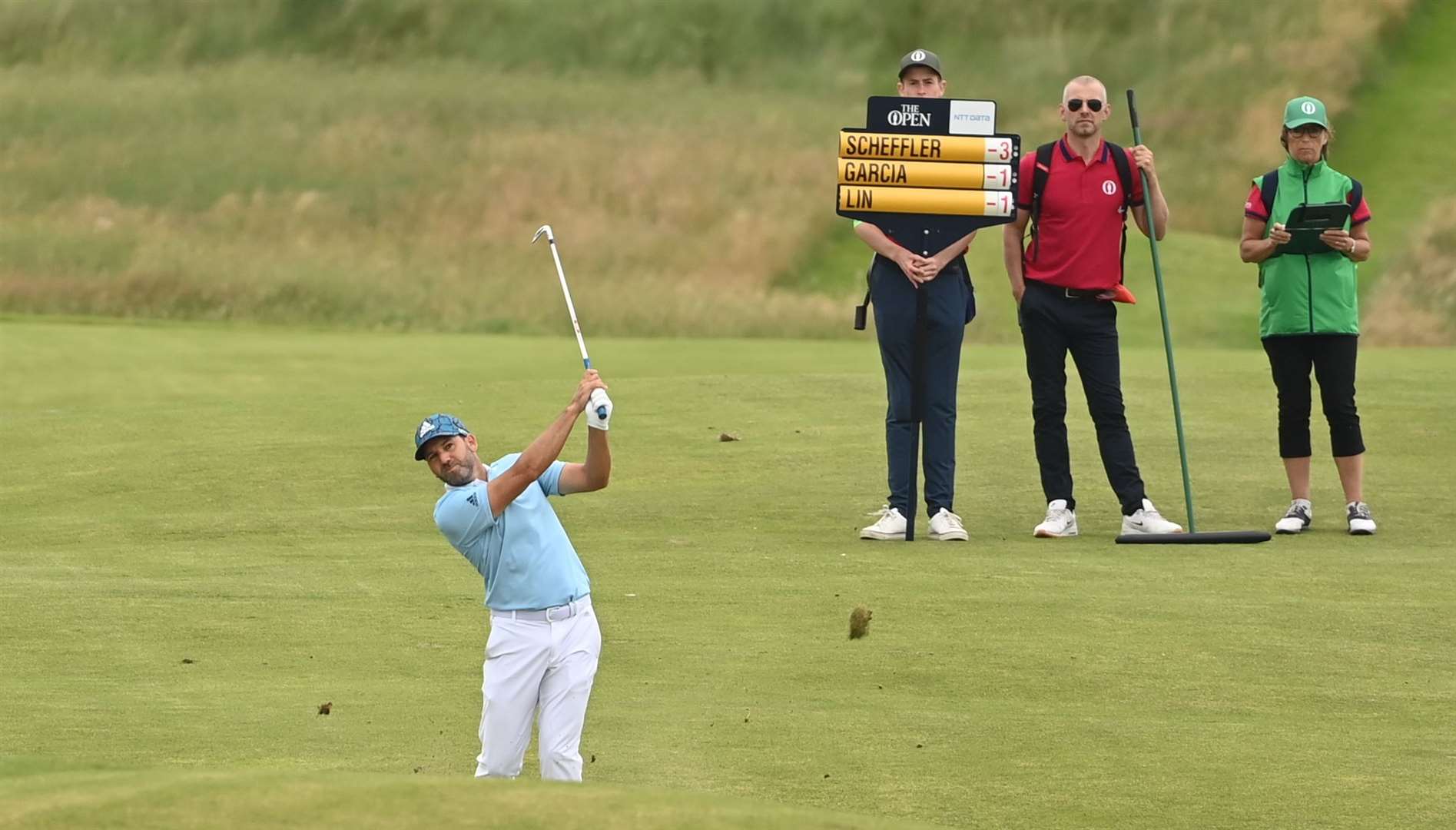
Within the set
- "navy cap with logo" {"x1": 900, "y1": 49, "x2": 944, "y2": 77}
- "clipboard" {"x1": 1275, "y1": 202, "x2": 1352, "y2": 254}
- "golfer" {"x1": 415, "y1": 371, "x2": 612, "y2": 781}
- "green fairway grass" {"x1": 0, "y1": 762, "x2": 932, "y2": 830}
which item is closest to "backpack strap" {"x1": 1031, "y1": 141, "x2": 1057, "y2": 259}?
"navy cap with logo" {"x1": 900, "y1": 49, "x2": 944, "y2": 77}

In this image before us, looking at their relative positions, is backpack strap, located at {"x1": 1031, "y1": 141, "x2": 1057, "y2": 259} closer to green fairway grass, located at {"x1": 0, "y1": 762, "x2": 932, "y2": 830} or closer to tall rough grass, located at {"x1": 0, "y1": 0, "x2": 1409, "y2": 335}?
green fairway grass, located at {"x1": 0, "y1": 762, "x2": 932, "y2": 830}

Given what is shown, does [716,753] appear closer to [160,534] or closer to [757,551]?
[757,551]

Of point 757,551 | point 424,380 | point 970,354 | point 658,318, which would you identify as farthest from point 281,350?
point 757,551

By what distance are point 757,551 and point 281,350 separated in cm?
1071

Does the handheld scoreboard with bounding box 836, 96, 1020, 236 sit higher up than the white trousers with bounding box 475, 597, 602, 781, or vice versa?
the handheld scoreboard with bounding box 836, 96, 1020, 236

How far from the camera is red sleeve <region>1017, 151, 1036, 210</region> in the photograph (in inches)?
395

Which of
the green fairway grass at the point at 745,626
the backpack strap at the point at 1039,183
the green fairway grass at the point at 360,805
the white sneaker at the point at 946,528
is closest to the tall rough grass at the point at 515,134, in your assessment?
the green fairway grass at the point at 745,626

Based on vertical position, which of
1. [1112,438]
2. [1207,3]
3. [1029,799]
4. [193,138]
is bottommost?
[1029,799]

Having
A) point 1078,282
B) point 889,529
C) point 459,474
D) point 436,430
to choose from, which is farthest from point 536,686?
point 1078,282

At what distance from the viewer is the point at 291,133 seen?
33312 millimetres

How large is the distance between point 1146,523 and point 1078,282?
1154 mm

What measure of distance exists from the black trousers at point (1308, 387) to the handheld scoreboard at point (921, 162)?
1564 millimetres

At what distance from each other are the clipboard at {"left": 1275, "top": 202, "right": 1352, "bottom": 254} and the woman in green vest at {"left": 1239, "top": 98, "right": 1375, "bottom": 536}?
0.02 meters

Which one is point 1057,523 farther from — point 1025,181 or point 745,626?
point 745,626
